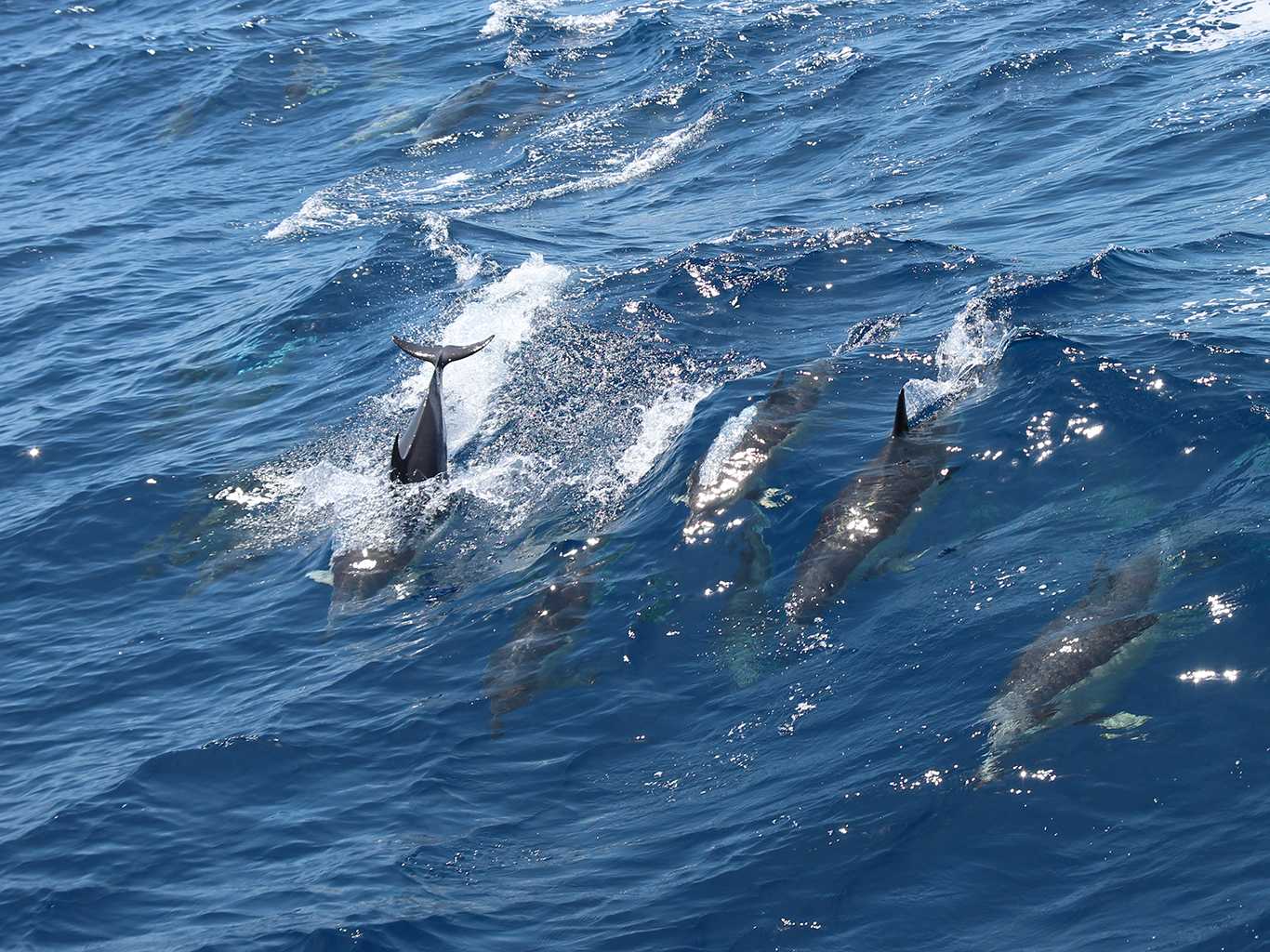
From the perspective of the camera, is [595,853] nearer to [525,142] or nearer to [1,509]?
[1,509]

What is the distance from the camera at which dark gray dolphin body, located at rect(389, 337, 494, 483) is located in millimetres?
16266

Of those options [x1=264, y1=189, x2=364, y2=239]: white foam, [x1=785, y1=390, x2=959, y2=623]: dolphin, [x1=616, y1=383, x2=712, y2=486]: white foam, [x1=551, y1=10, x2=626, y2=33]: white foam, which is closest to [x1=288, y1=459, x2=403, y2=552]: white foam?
[x1=616, y1=383, x2=712, y2=486]: white foam

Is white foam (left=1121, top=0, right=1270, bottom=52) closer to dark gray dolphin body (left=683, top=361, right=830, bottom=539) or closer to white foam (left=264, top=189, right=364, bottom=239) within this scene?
dark gray dolphin body (left=683, top=361, right=830, bottom=539)

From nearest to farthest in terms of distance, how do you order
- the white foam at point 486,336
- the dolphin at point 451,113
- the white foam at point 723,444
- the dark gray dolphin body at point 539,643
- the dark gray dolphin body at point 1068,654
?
1. the dark gray dolphin body at point 1068,654
2. the dark gray dolphin body at point 539,643
3. the white foam at point 723,444
4. the white foam at point 486,336
5. the dolphin at point 451,113

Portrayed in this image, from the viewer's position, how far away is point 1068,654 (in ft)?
34.0

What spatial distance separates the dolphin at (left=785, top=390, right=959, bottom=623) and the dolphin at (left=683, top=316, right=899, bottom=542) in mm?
1335

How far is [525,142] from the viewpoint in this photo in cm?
3019

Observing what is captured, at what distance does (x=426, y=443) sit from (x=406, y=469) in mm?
488

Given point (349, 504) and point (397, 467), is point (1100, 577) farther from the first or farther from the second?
point (349, 504)

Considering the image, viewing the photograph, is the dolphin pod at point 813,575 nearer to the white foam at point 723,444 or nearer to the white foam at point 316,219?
the white foam at point 723,444

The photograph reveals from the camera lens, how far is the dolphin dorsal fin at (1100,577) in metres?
11.1

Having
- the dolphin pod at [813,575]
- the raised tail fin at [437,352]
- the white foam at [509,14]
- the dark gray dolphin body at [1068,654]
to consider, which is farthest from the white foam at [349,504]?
the white foam at [509,14]

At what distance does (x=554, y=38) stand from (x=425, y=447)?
82.8ft

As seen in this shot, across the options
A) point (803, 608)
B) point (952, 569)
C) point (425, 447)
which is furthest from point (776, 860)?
point (425, 447)
